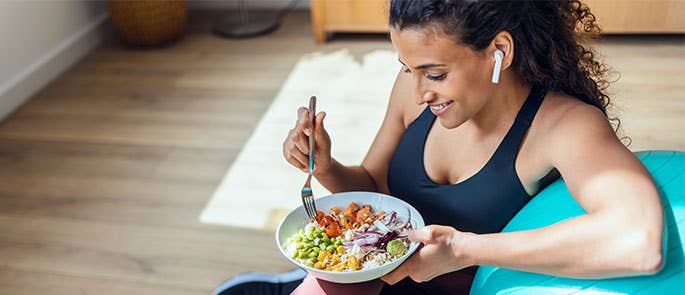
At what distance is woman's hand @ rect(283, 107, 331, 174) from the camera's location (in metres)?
1.46

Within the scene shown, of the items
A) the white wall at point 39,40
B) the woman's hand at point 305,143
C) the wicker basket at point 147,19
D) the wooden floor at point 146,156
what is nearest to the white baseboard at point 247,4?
the wooden floor at point 146,156

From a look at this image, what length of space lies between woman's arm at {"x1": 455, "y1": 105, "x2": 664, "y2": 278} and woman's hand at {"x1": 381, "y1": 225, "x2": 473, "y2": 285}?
1 cm

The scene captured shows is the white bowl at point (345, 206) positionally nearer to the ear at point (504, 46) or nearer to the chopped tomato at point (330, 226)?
the chopped tomato at point (330, 226)

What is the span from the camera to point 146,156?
288 cm

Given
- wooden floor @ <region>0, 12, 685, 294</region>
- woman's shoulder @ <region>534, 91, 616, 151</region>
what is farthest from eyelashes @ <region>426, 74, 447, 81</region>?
wooden floor @ <region>0, 12, 685, 294</region>

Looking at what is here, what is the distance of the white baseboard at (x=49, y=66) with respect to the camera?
3264mm

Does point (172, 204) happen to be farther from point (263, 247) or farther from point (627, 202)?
point (627, 202)

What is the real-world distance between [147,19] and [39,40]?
508 millimetres

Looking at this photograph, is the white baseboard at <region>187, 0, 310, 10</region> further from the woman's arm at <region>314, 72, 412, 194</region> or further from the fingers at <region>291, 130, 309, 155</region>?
the fingers at <region>291, 130, 309, 155</region>

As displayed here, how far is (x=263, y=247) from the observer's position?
2344 mm

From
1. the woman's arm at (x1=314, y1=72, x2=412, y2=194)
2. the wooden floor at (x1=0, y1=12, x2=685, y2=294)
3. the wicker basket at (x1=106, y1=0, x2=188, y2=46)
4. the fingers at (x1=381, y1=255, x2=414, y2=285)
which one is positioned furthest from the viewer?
the wicker basket at (x1=106, y1=0, x2=188, y2=46)

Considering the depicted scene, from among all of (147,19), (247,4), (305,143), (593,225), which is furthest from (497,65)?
(247,4)

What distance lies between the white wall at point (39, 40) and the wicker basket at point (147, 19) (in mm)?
187

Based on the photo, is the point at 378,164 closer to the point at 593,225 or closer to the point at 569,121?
the point at 569,121
